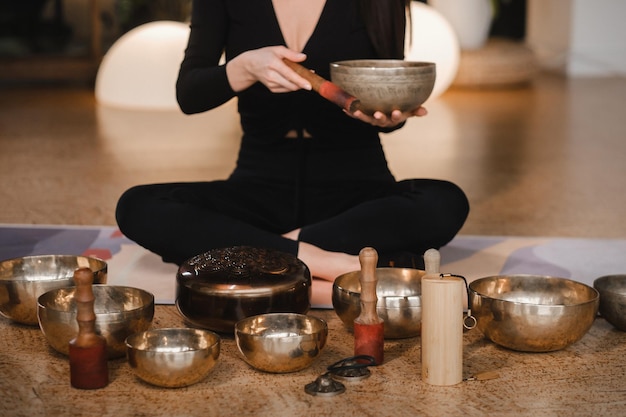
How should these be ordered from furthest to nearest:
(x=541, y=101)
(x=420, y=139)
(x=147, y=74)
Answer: (x=541, y=101)
(x=147, y=74)
(x=420, y=139)

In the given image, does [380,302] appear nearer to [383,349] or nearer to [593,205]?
[383,349]

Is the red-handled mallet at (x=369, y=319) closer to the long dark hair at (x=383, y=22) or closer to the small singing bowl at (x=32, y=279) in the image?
the small singing bowl at (x=32, y=279)

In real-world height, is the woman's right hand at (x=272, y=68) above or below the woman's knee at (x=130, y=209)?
above

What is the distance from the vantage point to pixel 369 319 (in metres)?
1.57

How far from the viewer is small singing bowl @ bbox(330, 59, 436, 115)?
1.71m

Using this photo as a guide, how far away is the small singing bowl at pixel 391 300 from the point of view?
1.67m

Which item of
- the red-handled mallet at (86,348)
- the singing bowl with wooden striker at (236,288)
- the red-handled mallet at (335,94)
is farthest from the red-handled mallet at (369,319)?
the red-handled mallet at (86,348)

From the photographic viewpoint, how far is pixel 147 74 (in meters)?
4.88

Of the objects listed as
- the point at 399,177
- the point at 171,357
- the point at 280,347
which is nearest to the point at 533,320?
the point at 280,347

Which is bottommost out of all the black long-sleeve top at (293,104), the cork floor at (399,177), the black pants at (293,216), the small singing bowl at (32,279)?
the cork floor at (399,177)

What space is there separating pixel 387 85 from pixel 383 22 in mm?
402

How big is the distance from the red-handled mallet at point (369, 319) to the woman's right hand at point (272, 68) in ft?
1.24

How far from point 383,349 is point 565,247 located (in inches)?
34.0

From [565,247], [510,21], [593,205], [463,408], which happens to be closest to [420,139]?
[593,205]
